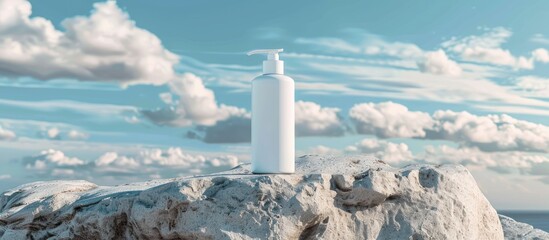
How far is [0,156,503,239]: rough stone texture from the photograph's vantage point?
11.3 ft

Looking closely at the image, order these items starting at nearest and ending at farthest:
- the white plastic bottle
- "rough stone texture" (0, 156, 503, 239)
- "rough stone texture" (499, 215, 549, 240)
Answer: "rough stone texture" (0, 156, 503, 239), the white plastic bottle, "rough stone texture" (499, 215, 549, 240)

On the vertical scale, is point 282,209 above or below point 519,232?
above

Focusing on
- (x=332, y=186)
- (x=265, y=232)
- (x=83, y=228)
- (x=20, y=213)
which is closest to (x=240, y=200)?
(x=265, y=232)

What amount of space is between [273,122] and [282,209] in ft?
1.93

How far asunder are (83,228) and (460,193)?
101 inches

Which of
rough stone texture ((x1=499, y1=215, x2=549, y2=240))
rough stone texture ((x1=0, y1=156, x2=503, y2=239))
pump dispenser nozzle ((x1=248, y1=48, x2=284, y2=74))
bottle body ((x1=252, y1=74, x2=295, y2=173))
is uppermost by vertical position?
pump dispenser nozzle ((x1=248, y1=48, x2=284, y2=74))

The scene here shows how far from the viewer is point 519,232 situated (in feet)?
18.9

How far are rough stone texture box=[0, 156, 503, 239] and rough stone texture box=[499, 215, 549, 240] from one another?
5.32 ft

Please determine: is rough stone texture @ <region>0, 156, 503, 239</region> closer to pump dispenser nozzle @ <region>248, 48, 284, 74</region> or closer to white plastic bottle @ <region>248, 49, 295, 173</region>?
white plastic bottle @ <region>248, 49, 295, 173</region>

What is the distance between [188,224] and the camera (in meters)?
3.46

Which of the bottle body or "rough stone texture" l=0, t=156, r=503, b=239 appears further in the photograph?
the bottle body

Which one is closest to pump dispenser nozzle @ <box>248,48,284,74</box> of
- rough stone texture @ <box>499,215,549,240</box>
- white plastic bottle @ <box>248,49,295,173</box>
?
white plastic bottle @ <box>248,49,295,173</box>

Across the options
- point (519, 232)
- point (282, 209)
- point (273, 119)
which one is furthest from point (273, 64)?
point (519, 232)

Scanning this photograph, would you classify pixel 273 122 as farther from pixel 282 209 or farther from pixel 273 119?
pixel 282 209
